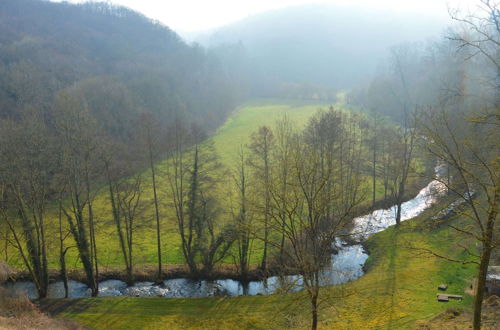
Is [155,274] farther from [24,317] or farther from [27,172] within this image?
[27,172]

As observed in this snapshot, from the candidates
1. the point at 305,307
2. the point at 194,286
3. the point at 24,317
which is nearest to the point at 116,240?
the point at 194,286

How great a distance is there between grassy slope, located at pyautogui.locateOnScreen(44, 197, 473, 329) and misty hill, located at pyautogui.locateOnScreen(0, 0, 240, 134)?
Answer: 36.0 metres

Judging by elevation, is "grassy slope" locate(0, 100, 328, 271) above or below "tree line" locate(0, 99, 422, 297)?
below

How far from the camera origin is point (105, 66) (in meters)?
95.8

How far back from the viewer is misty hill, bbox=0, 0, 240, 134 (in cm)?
6078

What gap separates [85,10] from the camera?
13000 centimetres

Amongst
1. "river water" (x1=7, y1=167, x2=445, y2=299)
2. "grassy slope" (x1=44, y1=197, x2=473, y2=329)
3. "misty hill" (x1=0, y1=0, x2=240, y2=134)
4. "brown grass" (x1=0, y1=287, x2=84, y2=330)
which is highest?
"misty hill" (x1=0, y1=0, x2=240, y2=134)

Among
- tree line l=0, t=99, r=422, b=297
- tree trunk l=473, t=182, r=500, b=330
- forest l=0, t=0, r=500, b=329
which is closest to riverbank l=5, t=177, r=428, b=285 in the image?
forest l=0, t=0, r=500, b=329

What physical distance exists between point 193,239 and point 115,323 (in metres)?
10.1

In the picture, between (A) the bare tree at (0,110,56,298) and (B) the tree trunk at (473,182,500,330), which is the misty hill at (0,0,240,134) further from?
(B) the tree trunk at (473,182,500,330)

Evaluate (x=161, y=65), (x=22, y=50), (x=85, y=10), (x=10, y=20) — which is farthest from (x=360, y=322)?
(x=85, y=10)

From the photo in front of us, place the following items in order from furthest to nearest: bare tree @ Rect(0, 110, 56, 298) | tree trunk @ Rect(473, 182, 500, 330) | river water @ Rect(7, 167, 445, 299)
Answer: river water @ Rect(7, 167, 445, 299), bare tree @ Rect(0, 110, 56, 298), tree trunk @ Rect(473, 182, 500, 330)

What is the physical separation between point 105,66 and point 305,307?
9225 centimetres

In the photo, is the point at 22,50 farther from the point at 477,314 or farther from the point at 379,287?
the point at 477,314
